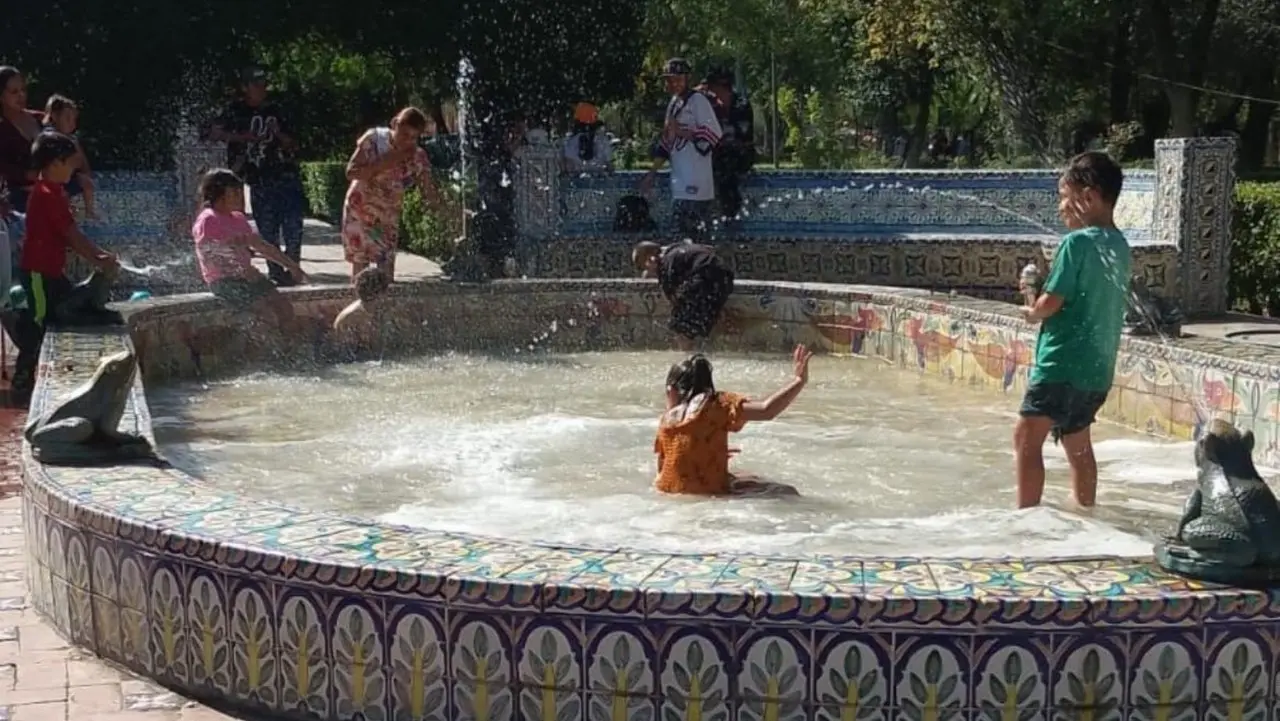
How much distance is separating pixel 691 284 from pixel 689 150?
4.07m

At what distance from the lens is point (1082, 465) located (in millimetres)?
6008

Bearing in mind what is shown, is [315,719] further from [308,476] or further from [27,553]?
[308,476]

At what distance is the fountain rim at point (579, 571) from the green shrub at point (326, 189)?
20.9 meters

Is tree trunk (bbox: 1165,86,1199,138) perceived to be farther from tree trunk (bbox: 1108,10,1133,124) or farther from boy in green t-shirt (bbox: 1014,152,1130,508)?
boy in green t-shirt (bbox: 1014,152,1130,508)

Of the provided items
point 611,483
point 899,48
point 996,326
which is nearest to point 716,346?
point 996,326

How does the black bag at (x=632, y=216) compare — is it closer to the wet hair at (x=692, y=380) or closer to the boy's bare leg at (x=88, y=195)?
the boy's bare leg at (x=88, y=195)

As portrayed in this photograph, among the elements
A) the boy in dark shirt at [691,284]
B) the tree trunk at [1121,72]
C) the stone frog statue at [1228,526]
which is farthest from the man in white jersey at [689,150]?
the tree trunk at [1121,72]

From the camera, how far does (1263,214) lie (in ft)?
41.3

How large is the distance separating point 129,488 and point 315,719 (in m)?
1.09

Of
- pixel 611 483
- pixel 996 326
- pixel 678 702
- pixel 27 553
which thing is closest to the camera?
pixel 678 702

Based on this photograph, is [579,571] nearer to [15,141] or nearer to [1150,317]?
[1150,317]

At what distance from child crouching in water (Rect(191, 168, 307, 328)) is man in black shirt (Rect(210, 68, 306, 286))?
3.19 m

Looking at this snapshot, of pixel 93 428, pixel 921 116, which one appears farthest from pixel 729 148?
pixel 921 116

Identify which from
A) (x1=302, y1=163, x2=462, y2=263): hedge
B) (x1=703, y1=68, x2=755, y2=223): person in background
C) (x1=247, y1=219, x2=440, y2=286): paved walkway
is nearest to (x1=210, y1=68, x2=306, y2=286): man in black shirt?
(x1=247, y1=219, x2=440, y2=286): paved walkway
